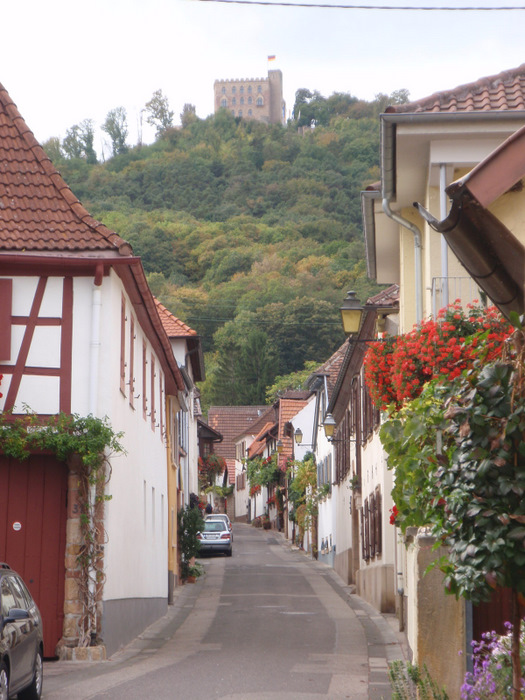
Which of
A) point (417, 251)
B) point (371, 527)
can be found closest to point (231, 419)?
point (371, 527)

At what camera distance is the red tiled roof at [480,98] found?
12141mm

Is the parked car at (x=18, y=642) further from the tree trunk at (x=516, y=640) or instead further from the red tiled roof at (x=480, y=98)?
the red tiled roof at (x=480, y=98)

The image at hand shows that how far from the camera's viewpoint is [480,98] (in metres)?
12.5

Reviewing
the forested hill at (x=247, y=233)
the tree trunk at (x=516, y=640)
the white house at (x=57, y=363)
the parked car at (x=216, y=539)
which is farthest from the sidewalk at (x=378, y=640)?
the forested hill at (x=247, y=233)

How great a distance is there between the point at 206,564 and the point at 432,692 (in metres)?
30.1

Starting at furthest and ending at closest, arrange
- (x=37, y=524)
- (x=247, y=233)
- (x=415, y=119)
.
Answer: (x=247, y=233) → (x=37, y=524) → (x=415, y=119)

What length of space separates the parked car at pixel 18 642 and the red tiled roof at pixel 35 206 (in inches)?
210

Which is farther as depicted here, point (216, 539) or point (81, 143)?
point (81, 143)

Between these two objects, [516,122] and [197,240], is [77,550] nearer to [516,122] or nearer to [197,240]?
[516,122]

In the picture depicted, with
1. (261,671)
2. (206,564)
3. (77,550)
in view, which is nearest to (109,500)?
(77,550)

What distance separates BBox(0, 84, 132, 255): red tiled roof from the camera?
14023 mm

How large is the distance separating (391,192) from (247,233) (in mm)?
80914

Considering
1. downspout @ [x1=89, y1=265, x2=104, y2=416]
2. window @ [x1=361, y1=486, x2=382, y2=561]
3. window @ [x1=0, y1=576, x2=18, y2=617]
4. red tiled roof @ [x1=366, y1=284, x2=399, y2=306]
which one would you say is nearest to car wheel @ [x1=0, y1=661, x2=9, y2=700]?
window @ [x1=0, y1=576, x2=18, y2=617]

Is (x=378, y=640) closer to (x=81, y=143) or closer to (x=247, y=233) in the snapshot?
(x=247, y=233)
